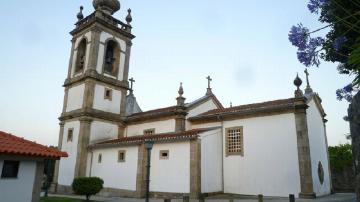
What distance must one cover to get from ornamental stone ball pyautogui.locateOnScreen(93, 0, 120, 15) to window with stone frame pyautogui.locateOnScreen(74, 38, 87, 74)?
3.63 metres

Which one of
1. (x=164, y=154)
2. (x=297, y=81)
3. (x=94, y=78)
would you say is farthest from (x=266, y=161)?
(x=94, y=78)

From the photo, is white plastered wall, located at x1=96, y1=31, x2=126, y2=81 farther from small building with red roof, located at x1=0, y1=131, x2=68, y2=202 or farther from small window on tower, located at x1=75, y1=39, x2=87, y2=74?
small building with red roof, located at x1=0, y1=131, x2=68, y2=202

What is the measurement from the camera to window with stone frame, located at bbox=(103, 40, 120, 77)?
26.5m

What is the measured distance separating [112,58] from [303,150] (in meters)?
18.3

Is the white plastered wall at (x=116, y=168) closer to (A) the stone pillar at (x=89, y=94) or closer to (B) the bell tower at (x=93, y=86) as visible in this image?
(B) the bell tower at (x=93, y=86)

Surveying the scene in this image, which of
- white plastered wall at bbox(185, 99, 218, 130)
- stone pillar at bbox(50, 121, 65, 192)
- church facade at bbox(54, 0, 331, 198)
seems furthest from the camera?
stone pillar at bbox(50, 121, 65, 192)

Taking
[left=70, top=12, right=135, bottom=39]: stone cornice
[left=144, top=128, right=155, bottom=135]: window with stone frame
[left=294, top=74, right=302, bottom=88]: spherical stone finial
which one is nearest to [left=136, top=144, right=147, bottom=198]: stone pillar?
[left=144, top=128, right=155, bottom=135]: window with stone frame

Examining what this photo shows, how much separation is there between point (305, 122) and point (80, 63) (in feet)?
65.0

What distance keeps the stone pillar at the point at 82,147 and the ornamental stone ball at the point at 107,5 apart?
11.2 meters

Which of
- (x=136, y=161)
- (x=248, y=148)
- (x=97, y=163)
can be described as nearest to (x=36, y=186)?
(x=136, y=161)

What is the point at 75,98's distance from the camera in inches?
1000

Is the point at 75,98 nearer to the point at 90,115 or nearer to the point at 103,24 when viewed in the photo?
the point at 90,115

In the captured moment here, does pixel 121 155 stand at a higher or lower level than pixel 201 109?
lower

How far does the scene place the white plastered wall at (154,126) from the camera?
71.3 feet
